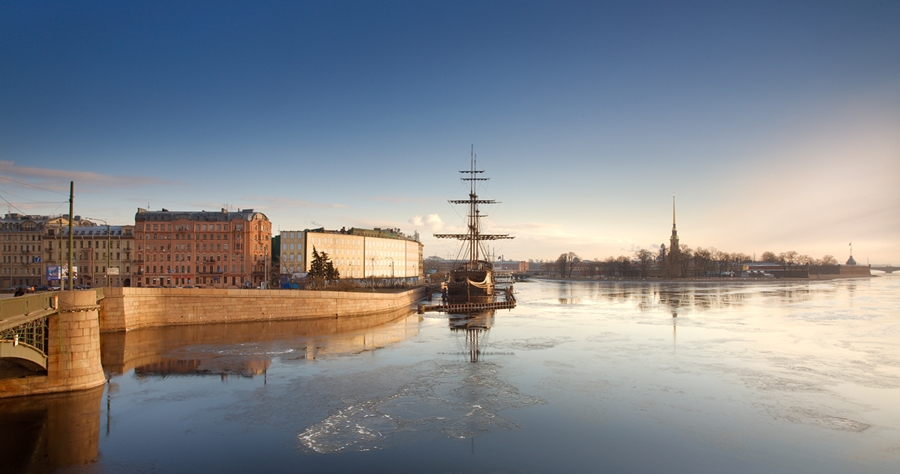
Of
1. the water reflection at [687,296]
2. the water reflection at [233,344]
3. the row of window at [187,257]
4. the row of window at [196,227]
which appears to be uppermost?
the row of window at [196,227]

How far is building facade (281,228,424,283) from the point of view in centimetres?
9431

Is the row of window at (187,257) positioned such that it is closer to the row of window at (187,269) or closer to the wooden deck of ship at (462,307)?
the row of window at (187,269)

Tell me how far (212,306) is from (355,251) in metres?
66.2

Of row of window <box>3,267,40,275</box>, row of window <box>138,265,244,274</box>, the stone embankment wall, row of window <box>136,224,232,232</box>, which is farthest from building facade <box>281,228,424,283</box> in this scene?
the stone embankment wall

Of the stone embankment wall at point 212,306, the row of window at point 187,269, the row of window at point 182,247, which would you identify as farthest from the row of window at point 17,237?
the stone embankment wall at point 212,306

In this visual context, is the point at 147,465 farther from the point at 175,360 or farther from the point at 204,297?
the point at 204,297

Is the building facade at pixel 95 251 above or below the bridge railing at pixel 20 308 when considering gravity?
above

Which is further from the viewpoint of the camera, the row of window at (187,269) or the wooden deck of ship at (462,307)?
the row of window at (187,269)

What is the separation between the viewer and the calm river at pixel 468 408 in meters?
13.9

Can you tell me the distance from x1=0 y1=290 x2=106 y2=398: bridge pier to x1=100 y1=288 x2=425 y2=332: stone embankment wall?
54.4 feet

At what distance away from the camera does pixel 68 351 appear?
18.9m

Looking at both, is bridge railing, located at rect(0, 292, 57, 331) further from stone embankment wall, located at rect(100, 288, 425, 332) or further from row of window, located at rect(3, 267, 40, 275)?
row of window, located at rect(3, 267, 40, 275)

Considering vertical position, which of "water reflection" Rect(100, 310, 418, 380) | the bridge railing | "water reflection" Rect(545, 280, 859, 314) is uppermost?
the bridge railing

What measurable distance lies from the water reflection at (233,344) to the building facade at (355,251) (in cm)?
5023
